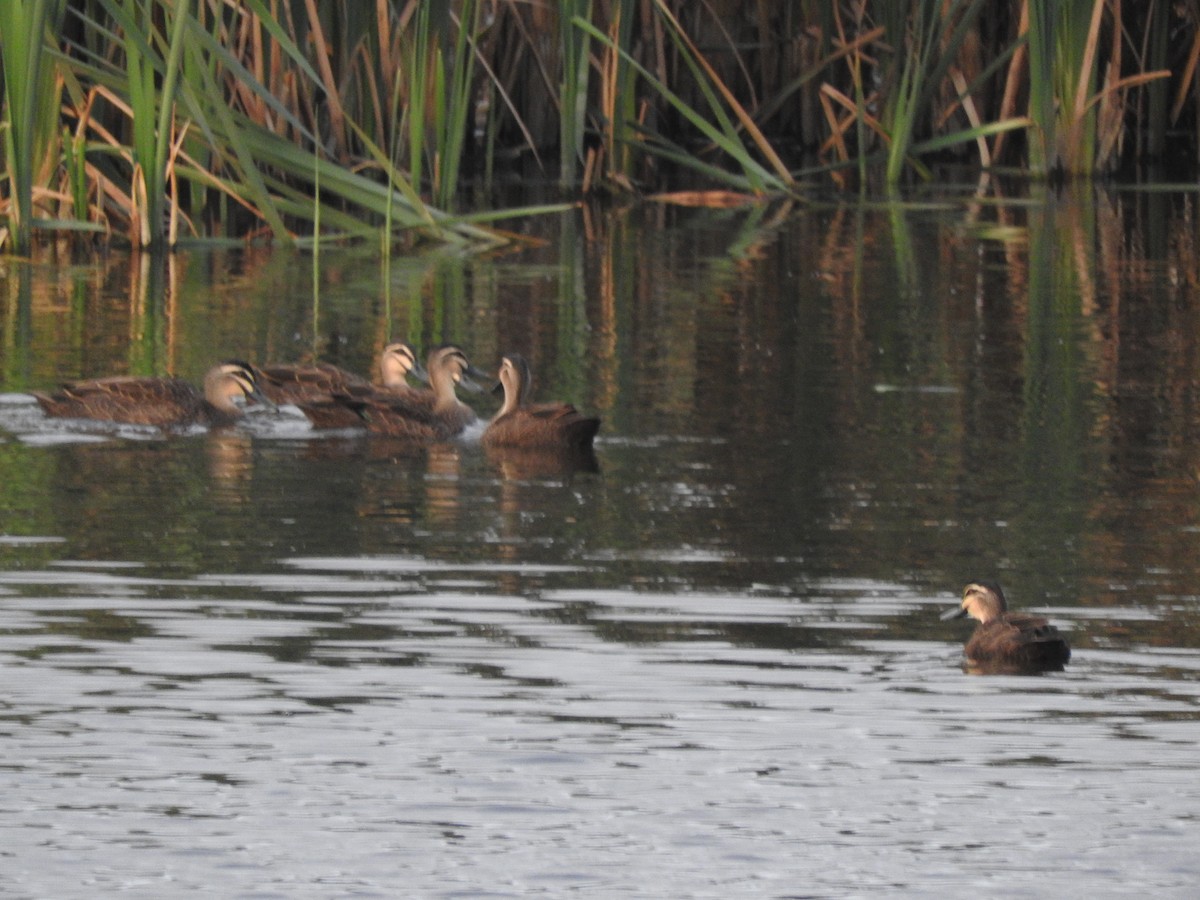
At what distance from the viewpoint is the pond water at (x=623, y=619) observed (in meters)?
4.61

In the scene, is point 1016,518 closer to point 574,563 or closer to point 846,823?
point 574,563

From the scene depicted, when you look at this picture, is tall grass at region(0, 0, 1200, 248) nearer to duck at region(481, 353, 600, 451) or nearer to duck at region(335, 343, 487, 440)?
duck at region(335, 343, 487, 440)

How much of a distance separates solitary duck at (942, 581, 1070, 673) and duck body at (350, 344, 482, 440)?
363 centimetres

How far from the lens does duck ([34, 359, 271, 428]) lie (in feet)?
29.4

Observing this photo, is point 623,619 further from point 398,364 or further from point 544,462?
point 398,364

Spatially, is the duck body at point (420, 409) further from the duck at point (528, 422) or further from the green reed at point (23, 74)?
the green reed at point (23, 74)

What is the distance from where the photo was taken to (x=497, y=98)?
20.1m

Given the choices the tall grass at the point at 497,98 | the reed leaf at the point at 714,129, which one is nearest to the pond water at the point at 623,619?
the tall grass at the point at 497,98

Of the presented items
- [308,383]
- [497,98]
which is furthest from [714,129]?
[308,383]

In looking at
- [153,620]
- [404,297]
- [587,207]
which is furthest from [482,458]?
[587,207]

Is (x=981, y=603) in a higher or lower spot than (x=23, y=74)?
lower

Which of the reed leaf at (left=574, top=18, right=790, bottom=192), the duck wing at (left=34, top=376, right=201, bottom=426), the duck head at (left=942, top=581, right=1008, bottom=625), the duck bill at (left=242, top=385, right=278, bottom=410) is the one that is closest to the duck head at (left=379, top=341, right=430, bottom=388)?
the duck bill at (left=242, top=385, right=278, bottom=410)

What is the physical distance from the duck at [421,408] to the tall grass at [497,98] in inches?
106

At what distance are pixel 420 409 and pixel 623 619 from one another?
3.21 m
